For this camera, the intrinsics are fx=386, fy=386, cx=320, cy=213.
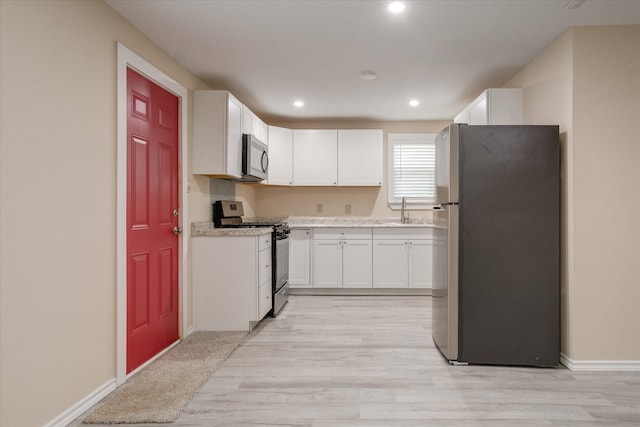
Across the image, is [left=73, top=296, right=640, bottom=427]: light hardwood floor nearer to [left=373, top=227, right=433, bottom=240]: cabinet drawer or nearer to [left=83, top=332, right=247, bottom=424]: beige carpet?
[left=83, top=332, right=247, bottom=424]: beige carpet

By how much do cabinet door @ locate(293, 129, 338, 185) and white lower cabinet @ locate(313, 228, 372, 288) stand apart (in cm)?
78

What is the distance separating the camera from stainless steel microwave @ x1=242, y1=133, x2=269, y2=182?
157 inches

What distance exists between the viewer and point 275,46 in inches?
118

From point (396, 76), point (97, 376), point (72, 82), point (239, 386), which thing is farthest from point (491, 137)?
point (97, 376)

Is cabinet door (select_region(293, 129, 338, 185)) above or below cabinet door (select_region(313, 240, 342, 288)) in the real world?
above

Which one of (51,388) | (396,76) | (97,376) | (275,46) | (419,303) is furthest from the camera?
(419,303)

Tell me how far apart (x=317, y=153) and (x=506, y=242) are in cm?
310

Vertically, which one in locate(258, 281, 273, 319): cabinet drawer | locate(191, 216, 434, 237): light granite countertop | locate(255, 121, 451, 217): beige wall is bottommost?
locate(258, 281, 273, 319): cabinet drawer

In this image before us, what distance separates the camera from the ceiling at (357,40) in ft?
7.91

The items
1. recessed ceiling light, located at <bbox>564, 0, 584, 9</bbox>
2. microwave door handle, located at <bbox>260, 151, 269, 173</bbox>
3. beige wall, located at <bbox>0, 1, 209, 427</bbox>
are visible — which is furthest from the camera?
microwave door handle, located at <bbox>260, 151, 269, 173</bbox>

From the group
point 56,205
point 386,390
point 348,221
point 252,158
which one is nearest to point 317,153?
Result: point 348,221

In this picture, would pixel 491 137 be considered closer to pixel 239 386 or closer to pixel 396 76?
pixel 396 76

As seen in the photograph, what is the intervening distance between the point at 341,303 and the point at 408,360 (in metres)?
1.89

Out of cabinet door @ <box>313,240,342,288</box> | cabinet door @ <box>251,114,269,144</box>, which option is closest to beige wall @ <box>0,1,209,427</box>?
cabinet door @ <box>251,114,269,144</box>
